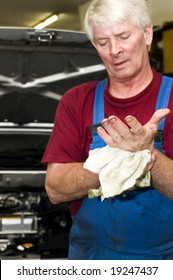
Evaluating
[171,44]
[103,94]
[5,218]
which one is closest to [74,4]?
[171,44]

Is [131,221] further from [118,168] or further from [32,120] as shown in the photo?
[32,120]

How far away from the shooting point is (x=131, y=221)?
1602 millimetres

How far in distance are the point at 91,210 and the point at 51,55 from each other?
2.27 m

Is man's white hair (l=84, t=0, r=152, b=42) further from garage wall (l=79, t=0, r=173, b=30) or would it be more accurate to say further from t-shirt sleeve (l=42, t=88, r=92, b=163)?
garage wall (l=79, t=0, r=173, b=30)

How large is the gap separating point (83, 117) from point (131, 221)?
33 cm

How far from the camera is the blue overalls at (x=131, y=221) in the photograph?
1600 mm

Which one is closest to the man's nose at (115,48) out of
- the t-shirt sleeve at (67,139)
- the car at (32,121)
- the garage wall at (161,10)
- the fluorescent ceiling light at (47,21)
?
the t-shirt sleeve at (67,139)

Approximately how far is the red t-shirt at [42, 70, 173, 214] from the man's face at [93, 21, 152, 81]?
2.8 inches

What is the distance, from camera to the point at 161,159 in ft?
4.70

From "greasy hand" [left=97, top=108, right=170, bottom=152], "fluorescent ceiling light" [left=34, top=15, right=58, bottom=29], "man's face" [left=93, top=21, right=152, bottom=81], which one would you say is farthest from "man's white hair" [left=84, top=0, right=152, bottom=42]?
"fluorescent ceiling light" [left=34, top=15, right=58, bottom=29]

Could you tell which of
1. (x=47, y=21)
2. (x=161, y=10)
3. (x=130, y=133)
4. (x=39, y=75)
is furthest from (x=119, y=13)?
(x=47, y=21)

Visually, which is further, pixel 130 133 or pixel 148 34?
pixel 148 34

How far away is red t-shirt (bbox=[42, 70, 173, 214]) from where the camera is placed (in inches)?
62.7

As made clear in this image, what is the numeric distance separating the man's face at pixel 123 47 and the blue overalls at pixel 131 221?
4.1 inches
